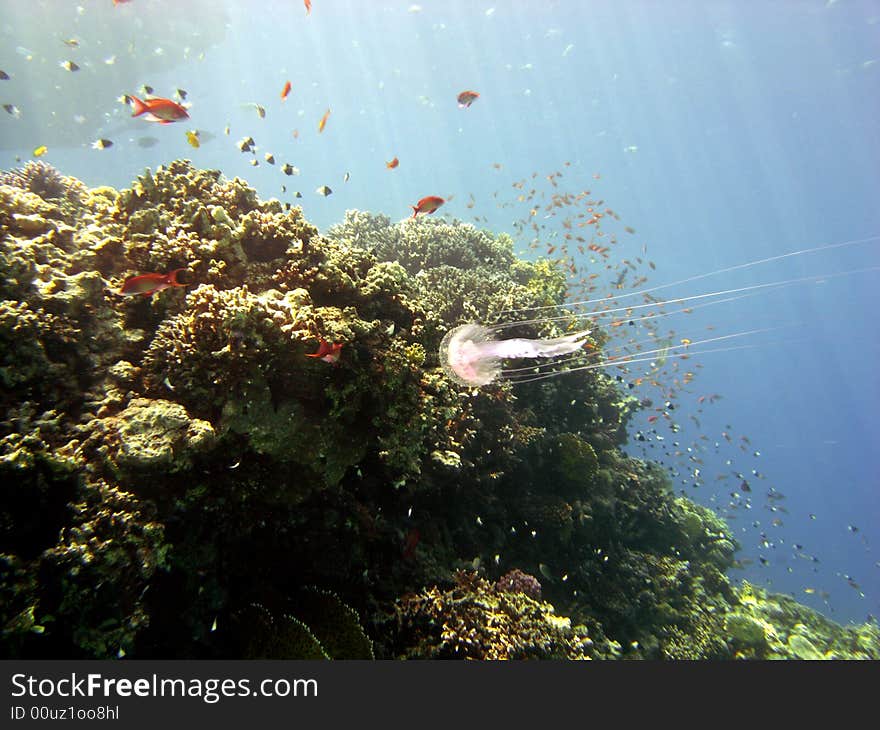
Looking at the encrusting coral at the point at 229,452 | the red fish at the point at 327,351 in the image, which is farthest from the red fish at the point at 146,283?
the red fish at the point at 327,351

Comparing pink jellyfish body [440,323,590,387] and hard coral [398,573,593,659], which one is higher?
pink jellyfish body [440,323,590,387]

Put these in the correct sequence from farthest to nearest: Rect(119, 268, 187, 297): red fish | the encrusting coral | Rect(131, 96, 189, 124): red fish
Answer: Rect(131, 96, 189, 124): red fish, Rect(119, 268, 187, 297): red fish, the encrusting coral

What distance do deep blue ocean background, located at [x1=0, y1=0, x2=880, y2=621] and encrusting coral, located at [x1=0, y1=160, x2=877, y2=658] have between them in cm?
→ 1288

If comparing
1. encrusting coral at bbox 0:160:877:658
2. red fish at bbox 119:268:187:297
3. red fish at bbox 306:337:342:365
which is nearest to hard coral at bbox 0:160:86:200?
encrusting coral at bbox 0:160:877:658

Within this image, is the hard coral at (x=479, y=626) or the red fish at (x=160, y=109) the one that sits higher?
the red fish at (x=160, y=109)

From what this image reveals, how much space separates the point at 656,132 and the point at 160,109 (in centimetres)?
11048

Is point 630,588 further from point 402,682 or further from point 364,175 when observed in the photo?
point 364,175

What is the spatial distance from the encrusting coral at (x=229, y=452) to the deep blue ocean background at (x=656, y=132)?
1288cm

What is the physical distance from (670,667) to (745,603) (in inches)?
464

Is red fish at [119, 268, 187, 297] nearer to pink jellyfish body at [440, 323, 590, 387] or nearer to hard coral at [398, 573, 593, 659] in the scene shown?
pink jellyfish body at [440, 323, 590, 387]

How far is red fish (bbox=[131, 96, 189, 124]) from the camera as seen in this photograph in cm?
522

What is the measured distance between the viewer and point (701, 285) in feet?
375

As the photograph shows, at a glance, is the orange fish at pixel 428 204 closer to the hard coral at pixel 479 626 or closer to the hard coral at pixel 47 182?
the hard coral at pixel 47 182

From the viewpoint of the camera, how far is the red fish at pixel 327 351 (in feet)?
10.8
